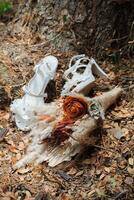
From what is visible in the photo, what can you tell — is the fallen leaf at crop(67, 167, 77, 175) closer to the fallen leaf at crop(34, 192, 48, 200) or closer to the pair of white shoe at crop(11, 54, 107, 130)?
the fallen leaf at crop(34, 192, 48, 200)

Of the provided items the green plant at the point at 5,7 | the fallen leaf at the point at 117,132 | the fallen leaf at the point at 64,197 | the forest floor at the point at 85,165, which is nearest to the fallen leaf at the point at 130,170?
the forest floor at the point at 85,165

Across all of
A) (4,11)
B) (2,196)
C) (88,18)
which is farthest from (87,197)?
(4,11)

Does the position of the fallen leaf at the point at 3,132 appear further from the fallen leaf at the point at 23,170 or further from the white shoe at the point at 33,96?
the fallen leaf at the point at 23,170

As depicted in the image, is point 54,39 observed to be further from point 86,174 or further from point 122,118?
point 86,174

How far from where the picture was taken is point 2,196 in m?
2.78

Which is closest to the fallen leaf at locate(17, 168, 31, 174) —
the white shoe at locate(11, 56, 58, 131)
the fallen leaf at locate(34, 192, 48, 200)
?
the fallen leaf at locate(34, 192, 48, 200)

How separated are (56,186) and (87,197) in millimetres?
194

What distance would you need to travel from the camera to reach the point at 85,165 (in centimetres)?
293

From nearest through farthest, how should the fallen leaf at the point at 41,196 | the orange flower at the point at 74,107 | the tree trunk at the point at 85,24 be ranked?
the fallen leaf at the point at 41,196 → the orange flower at the point at 74,107 → the tree trunk at the point at 85,24

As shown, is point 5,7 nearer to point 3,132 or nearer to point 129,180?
point 3,132

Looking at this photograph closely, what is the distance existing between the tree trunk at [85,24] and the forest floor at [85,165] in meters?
0.27

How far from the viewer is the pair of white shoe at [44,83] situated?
3.22 meters

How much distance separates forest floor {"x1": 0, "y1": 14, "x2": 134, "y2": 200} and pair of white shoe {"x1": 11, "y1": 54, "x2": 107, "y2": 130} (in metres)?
0.08

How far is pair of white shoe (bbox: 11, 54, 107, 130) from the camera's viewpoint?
3.22 m
